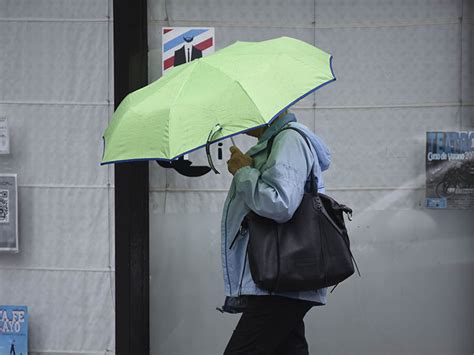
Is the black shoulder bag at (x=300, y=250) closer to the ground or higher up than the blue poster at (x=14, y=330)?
higher up

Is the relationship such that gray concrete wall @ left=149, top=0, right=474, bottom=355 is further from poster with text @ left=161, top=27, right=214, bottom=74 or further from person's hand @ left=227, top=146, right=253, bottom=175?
person's hand @ left=227, top=146, right=253, bottom=175

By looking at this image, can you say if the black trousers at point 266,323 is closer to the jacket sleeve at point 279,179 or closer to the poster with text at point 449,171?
the jacket sleeve at point 279,179

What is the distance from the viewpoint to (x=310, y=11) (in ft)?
15.1

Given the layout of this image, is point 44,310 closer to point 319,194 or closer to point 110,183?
point 110,183

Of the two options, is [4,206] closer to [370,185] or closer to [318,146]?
[370,185]

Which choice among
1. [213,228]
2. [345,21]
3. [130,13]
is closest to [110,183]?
[213,228]

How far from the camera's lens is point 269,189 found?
9.35 feet

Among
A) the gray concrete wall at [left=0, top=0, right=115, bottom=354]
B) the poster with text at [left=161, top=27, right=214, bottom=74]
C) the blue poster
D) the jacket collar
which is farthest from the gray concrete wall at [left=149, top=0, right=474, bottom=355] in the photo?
the jacket collar

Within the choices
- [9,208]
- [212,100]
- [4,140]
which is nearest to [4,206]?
[9,208]

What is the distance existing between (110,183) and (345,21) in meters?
1.71

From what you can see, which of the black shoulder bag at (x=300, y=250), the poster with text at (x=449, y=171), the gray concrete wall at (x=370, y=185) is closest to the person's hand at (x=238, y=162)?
the black shoulder bag at (x=300, y=250)

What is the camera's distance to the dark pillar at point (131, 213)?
4.57 metres

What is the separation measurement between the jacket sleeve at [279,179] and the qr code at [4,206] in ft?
7.11

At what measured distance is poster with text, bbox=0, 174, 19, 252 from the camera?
465 centimetres
